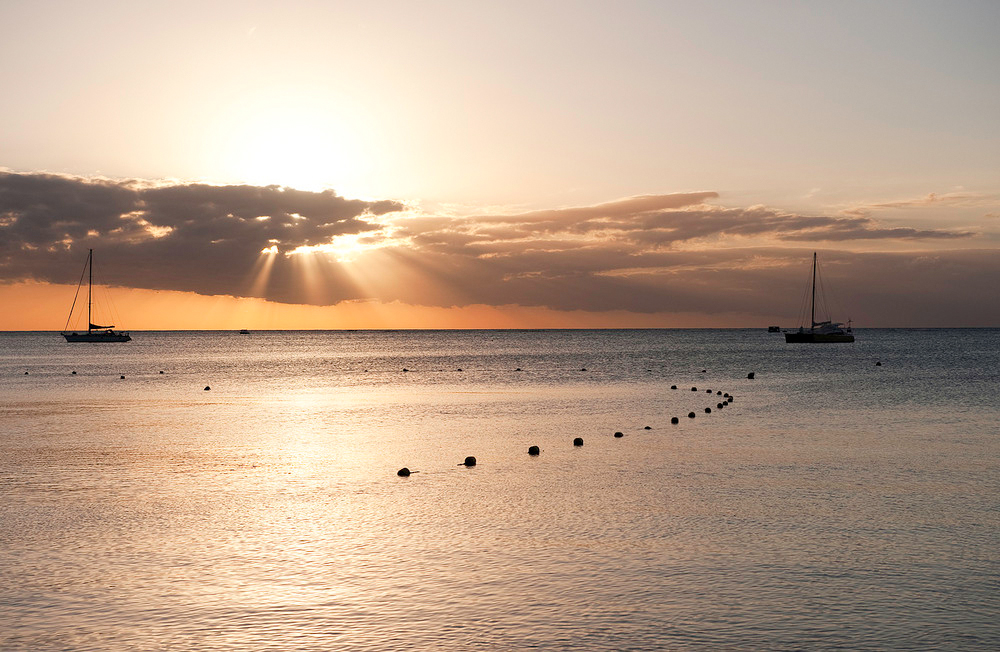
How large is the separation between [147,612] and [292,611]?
255cm

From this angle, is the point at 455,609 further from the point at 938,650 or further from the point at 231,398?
the point at 231,398

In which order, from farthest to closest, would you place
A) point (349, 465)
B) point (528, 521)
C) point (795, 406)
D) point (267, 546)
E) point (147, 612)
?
point (795, 406)
point (349, 465)
point (528, 521)
point (267, 546)
point (147, 612)

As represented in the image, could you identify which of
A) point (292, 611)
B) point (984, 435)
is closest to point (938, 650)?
point (292, 611)

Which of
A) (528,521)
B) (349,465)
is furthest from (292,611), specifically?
(349,465)

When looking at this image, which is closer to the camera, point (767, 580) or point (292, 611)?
point (292, 611)

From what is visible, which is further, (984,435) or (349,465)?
(984,435)

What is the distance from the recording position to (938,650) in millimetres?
13719

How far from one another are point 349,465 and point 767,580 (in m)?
19.3

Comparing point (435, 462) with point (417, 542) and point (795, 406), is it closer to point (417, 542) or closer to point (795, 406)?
point (417, 542)

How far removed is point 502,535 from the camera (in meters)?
21.4

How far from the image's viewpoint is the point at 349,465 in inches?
1305

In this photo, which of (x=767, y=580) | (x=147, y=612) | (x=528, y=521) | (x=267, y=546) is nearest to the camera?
(x=147, y=612)

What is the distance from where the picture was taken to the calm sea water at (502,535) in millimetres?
14758

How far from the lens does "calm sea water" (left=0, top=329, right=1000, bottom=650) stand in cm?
A: 1476
